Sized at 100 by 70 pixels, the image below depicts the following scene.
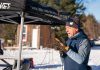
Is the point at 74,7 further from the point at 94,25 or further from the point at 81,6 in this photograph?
the point at 94,25

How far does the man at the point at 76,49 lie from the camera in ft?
19.0

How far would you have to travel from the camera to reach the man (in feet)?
19.0

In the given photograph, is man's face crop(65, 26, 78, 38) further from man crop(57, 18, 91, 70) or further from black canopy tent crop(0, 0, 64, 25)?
black canopy tent crop(0, 0, 64, 25)

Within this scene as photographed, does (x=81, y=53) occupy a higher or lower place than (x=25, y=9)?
lower

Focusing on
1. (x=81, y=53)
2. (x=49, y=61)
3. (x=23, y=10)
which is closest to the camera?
(x=81, y=53)

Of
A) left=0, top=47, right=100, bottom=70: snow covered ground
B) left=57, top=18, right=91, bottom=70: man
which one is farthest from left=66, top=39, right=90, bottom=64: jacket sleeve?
left=0, top=47, right=100, bottom=70: snow covered ground

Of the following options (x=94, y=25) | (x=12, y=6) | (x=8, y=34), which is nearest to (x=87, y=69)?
(x=12, y=6)

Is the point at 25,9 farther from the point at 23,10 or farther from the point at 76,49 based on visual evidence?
the point at 76,49

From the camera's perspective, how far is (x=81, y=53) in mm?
5809

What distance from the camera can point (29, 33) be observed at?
146 ft

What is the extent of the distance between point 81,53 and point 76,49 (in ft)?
0.49

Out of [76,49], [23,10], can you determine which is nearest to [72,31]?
[76,49]

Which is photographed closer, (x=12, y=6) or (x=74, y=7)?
(x=12, y=6)

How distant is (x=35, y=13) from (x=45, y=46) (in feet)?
101
